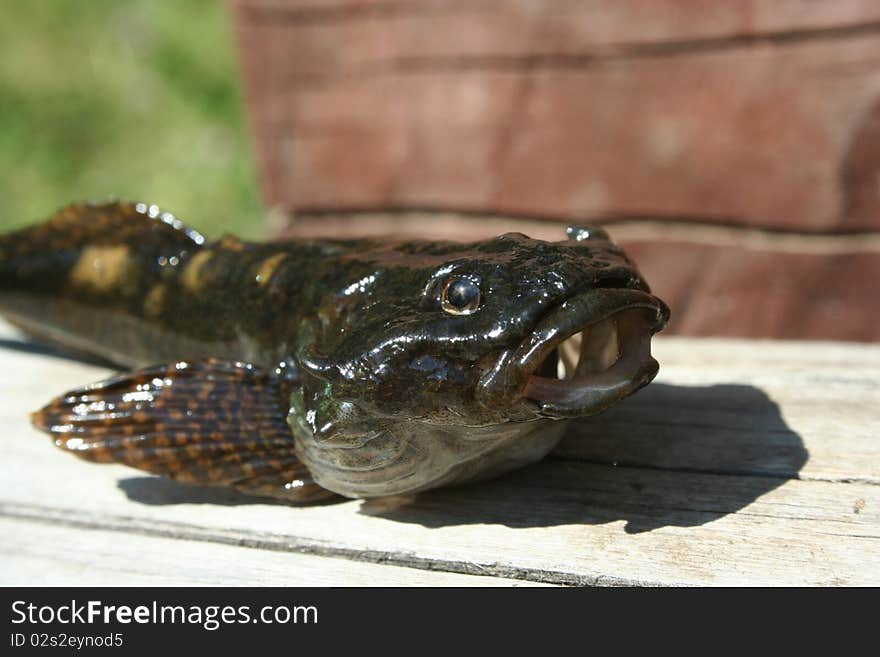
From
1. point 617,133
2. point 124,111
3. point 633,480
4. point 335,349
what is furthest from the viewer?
point 124,111

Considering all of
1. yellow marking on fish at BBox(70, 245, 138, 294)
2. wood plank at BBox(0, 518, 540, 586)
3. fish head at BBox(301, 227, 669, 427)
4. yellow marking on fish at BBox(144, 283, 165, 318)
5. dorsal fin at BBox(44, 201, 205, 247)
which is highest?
dorsal fin at BBox(44, 201, 205, 247)

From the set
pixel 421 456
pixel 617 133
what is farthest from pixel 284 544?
pixel 617 133

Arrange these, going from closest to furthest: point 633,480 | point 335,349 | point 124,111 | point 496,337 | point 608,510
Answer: point 496,337
point 335,349
point 608,510
point 633,480
point 124,111

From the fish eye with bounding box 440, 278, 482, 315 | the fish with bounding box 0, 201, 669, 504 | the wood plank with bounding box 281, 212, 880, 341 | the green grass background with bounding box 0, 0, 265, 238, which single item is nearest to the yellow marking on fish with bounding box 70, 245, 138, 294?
the fish with bounding box 0, 201, 669, 504

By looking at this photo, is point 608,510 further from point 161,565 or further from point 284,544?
point 161,565

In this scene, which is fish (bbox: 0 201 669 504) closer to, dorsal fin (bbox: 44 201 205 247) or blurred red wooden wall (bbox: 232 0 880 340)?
dorsal fin (bbox: 44 201 205 247)
